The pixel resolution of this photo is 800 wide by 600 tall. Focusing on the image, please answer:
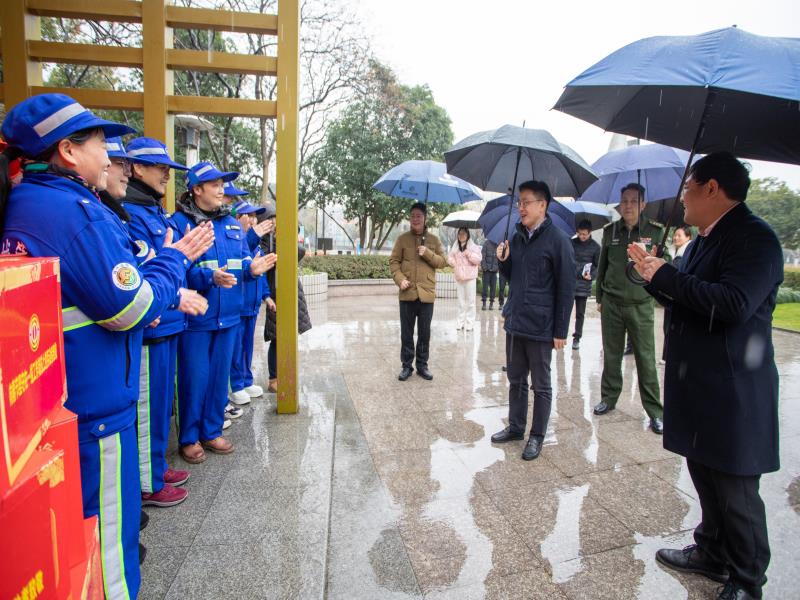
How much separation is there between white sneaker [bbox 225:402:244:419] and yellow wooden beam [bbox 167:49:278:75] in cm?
287

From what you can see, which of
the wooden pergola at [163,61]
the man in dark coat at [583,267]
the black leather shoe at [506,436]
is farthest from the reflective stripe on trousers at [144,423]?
the man in dark coat at [583,267]

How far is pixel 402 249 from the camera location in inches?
228

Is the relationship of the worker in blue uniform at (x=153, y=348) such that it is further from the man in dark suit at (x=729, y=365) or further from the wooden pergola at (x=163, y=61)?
the man in dark suit at (x=729, y=365)

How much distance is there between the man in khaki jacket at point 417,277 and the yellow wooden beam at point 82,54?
9.99ft

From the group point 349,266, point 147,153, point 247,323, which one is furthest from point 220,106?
point 349,266

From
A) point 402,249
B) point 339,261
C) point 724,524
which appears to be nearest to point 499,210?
point 402,249

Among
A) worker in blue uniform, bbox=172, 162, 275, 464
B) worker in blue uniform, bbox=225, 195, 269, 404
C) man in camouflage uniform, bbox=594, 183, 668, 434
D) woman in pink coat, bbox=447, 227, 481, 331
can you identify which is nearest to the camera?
worker in blue uniform, bbox=172, 162, 275, 464

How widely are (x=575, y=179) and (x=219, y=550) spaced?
4179 mm

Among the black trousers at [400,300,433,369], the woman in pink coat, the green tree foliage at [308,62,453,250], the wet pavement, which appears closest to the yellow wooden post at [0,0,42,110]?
the wet pavement

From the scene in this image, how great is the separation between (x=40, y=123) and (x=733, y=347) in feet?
9.71

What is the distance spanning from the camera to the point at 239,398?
4.75 m

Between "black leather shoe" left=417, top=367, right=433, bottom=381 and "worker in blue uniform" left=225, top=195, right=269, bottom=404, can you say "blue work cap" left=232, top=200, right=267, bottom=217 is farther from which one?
"black leather shoe" left=417, top=367, right=433, bottom=381

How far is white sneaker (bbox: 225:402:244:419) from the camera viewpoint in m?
4.39

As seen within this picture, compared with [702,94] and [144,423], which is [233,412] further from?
[702,94]
